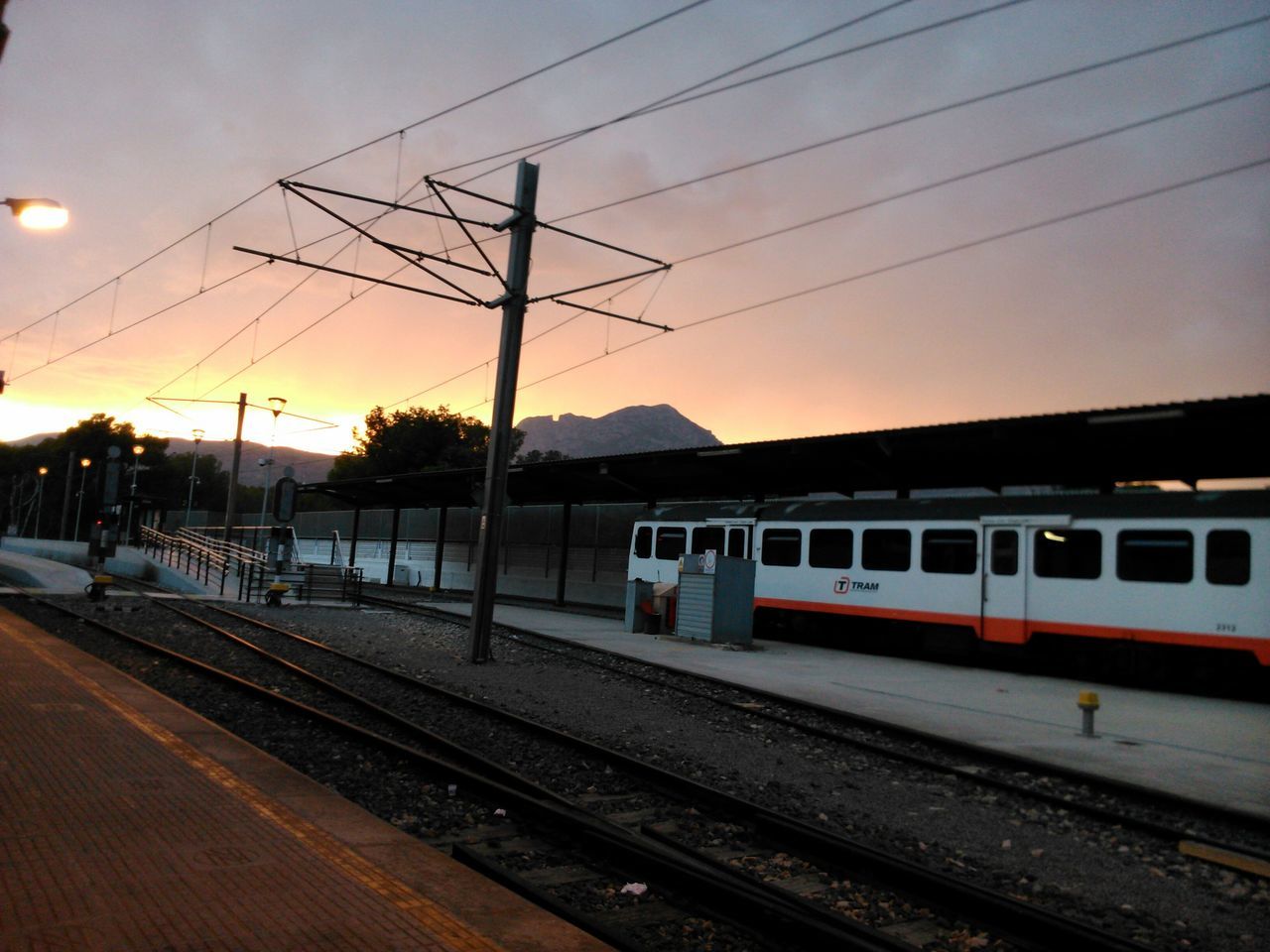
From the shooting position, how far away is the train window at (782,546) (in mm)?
21125

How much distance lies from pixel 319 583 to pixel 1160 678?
74.9 feet

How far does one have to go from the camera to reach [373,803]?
23.2 feet

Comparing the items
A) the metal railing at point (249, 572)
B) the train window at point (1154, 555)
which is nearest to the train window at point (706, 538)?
the train window at point (1154, 555)

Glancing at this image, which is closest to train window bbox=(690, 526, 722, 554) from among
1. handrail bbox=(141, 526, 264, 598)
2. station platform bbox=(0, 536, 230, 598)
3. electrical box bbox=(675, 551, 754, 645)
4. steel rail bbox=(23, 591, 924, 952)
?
electrical box bbox=(675, 551, 754, 645)

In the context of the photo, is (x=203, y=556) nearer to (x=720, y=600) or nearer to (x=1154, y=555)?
(x=720, y=600)

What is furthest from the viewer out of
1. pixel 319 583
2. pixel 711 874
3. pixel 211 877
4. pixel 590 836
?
pixel 319 583

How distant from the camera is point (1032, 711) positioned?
505 inches

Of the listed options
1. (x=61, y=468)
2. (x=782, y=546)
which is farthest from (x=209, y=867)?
(x=61, y=468)

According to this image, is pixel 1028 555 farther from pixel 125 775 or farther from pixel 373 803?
pixel 125 775

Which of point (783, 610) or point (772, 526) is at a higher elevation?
point (772, 526)

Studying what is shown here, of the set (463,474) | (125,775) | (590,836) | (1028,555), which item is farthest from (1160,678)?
(463,474)

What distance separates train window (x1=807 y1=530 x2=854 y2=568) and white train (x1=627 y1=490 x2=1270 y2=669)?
32mm

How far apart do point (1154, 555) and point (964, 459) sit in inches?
169

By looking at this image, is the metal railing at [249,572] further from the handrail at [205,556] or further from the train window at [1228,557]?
the train window at [1228,557]
